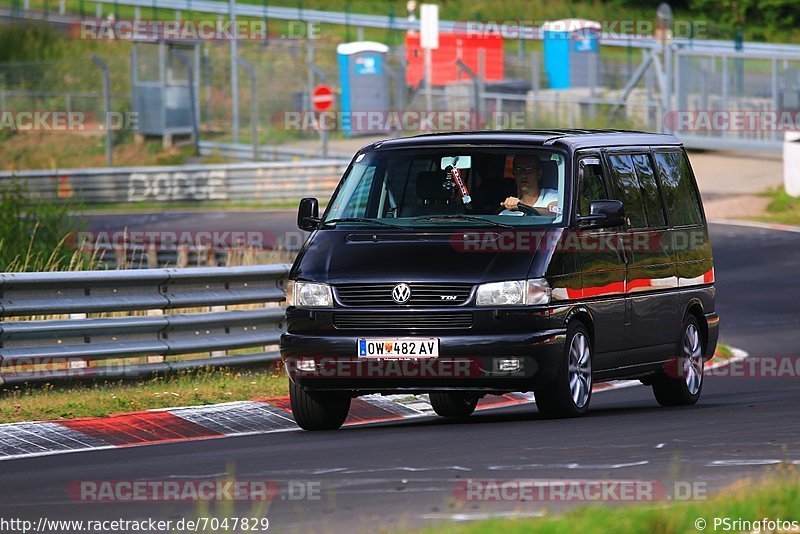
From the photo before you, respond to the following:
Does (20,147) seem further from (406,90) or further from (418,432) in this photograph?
(418,432)

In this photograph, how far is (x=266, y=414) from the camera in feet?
41.3

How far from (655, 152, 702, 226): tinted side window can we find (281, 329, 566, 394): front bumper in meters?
2.67

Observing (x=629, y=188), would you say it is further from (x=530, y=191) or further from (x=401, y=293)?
(x=401, y=293)

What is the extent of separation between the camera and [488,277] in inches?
433

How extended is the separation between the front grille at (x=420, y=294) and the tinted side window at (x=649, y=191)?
2487 mm

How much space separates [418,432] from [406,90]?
107 feet

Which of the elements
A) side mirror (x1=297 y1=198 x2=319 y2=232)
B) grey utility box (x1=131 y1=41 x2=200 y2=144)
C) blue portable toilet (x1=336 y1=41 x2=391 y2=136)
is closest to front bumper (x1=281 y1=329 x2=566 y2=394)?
side mirror (x1=297 y1=198 x2=319 y2=232)

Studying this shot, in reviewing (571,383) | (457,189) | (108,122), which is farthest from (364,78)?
(571,383)

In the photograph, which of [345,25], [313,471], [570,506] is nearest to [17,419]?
→ [313,471]

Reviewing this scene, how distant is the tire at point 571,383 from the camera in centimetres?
1124

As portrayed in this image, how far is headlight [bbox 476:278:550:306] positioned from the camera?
11000mm

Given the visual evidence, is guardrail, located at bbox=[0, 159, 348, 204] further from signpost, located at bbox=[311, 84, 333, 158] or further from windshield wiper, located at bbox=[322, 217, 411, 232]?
windshield wiper, located at bbox=[322, 217, 411, 232]

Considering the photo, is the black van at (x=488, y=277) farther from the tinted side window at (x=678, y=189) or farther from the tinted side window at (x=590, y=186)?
the tinted side window at (x=678, y=189)

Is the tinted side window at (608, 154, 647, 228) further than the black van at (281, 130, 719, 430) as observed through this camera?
Yes
